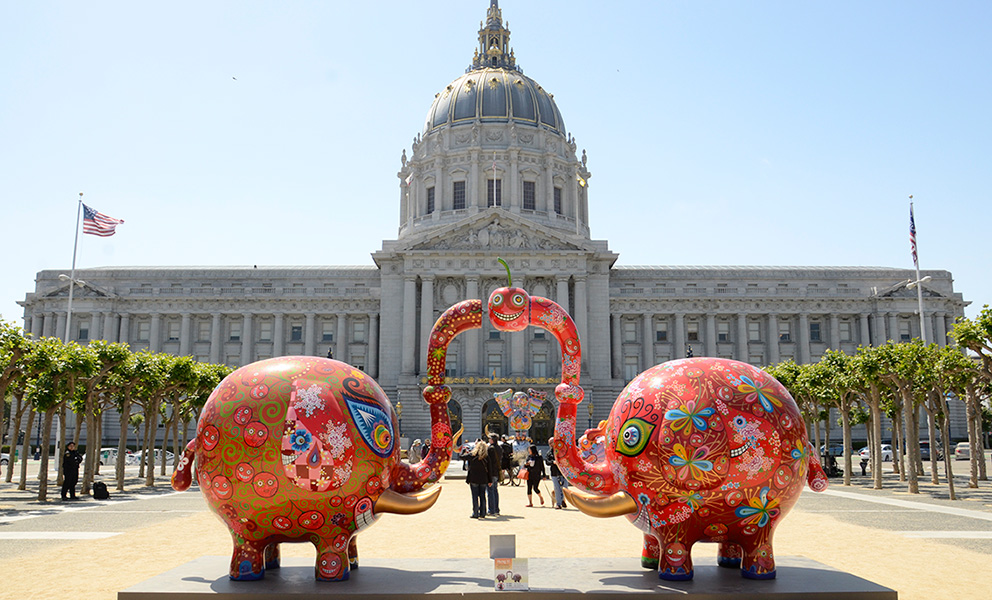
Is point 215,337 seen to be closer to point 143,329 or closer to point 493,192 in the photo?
point 143,329

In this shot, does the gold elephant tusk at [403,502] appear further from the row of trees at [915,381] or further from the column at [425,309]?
the column at [425,309]

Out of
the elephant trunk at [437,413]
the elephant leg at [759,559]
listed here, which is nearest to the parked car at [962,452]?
the elephant leg at [759,559]

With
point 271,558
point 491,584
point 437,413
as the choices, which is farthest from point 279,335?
point 491,584

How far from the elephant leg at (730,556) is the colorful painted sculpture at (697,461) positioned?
0.53 m

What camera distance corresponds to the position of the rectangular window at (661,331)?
258ft

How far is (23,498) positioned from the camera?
2909 cm

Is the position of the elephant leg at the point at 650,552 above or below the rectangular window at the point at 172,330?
below

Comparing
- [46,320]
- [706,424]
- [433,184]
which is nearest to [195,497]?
[706,424]

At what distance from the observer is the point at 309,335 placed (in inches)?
3029

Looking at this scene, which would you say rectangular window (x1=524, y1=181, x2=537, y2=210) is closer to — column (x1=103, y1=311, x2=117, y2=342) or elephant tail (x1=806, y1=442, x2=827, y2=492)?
column (x1=103, y1=311, x2=117, y2=342)

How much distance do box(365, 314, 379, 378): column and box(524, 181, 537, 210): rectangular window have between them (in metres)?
23.9

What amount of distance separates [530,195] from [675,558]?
271ft

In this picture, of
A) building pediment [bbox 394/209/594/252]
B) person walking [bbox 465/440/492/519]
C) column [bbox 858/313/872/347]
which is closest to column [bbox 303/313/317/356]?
building pediment [bbox 394/209/594/252]

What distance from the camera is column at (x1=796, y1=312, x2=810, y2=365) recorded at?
77.7 metres
